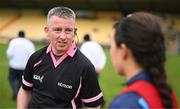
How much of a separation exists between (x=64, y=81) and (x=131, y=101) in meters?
1.83

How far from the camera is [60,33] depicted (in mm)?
3939

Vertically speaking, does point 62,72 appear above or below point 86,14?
above

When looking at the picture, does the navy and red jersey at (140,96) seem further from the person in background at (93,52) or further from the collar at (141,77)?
the person in background at (93,52)

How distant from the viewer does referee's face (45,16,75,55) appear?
154 inches

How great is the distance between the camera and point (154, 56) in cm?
219

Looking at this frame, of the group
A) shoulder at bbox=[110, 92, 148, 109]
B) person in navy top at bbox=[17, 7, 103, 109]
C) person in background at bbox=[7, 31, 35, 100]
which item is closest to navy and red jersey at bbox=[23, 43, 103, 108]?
person in navy top at bbox=[17, 7, 103, 109]

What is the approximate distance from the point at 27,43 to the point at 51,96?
283 inches

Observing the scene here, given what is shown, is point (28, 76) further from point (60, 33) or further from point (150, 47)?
point (150, 47)

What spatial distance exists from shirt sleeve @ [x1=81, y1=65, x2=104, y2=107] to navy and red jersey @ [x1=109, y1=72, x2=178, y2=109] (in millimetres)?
1710

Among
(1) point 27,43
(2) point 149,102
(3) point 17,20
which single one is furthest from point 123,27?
(3) point 17,20

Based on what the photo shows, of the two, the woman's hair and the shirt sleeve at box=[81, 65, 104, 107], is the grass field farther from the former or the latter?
the woman's hair

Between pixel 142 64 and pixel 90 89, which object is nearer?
pixel 142 64

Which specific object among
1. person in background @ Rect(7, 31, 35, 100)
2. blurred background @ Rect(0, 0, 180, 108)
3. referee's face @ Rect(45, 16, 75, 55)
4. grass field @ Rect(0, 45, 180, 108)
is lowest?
blurred background @ Rect(0, 0, 180, 108)

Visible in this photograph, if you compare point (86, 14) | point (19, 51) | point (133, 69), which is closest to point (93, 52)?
point (19, 51)
